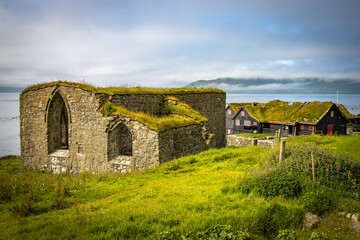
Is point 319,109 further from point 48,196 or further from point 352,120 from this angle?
point 48,196

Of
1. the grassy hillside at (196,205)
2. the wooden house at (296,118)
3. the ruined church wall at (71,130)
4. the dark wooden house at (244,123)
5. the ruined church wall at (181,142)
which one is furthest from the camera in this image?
the dark wooden house at (244,123)

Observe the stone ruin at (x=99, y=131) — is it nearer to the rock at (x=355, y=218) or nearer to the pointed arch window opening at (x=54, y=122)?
the pointed arch window opening at (x=54, y=122)

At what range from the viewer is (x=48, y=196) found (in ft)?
31.6

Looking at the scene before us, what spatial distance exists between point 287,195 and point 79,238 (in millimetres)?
6274

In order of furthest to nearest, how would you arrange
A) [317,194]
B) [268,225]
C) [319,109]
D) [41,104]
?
[319,109] → [41,104] → [317,194] → [268,225]

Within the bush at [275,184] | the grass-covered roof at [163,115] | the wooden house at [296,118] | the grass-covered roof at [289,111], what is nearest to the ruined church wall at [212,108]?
the grass-covered roof at [163,115]

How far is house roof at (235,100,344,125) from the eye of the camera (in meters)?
41.1

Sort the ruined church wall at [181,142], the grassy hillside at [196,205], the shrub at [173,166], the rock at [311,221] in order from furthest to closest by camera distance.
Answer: the ruined church wall at [181,142] < the shrub at [173,166] < the rock at [311,221] < the grassy hillside at [196,205]

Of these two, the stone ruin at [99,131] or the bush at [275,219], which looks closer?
the bush at [275,219]

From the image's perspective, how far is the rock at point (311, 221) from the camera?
627 cm

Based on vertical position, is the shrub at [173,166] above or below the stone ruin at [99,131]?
below

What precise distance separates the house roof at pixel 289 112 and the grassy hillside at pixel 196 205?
34.3 m

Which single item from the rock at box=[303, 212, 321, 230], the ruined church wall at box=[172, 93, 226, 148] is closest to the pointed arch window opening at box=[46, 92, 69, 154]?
the ruined church wall at box=[172, 93, 226, 148]

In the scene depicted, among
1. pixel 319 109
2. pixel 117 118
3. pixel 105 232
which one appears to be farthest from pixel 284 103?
pixel 105 232
